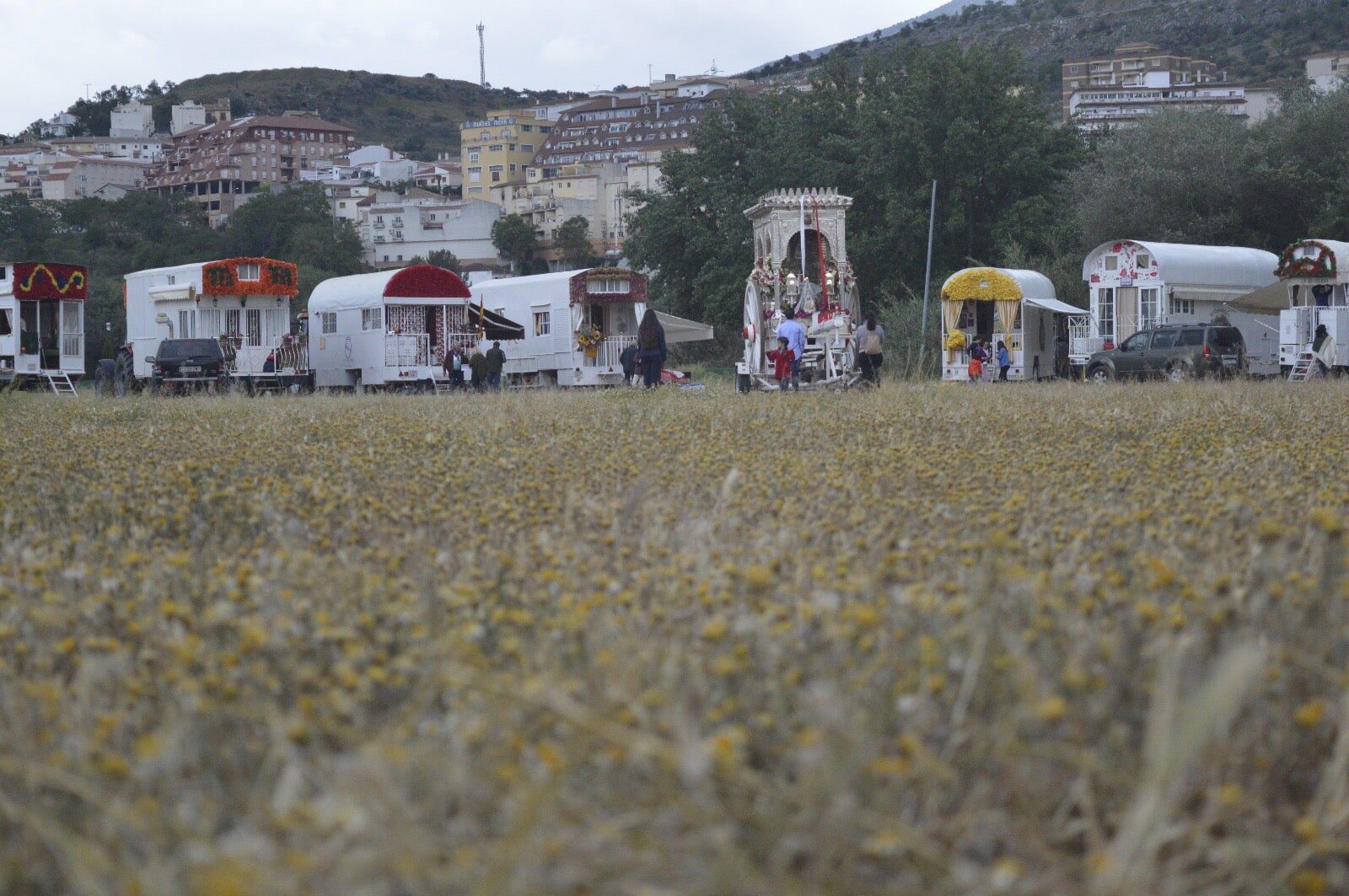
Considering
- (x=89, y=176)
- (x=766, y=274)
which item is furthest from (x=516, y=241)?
(x=766, y=274)

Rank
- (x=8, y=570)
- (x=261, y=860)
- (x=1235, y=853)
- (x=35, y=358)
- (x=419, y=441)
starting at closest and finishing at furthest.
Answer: (x=261, y=860) < (x=1235, y=853) < (x=8, y=570) < (x=419, y=441) < (x=35, y=358)

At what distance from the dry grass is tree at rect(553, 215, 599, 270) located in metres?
131

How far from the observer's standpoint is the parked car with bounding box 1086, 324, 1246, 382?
31547 mm

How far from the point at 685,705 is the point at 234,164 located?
624ft

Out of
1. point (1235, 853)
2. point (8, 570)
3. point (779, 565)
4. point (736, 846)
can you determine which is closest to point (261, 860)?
point (736, 846)

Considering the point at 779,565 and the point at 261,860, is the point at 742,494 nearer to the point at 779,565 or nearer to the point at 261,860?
the point at 779,565

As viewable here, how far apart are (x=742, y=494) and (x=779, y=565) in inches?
105

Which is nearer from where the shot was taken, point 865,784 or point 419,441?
point 865,784

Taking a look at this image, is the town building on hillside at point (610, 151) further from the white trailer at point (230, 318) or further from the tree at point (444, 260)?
the white trailer at point (230, 318)

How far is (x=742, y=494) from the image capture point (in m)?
7.24

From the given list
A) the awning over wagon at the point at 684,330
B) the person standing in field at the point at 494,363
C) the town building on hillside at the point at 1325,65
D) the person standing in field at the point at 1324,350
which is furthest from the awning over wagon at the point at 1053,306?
the town building on hillside at the point at 1325,65

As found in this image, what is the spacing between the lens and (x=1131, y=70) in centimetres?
15812

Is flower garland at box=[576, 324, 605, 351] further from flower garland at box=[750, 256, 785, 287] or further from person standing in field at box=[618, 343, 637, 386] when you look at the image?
flower garland at box=[750, 256, 785, 287]

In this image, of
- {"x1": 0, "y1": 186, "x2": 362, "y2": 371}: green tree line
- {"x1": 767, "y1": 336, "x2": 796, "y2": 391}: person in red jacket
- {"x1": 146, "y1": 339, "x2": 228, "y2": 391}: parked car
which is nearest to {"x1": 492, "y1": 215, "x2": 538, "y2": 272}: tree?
{"x1": 0, "y1": 186, "x2": 362, "y2": 371}: green tree line
